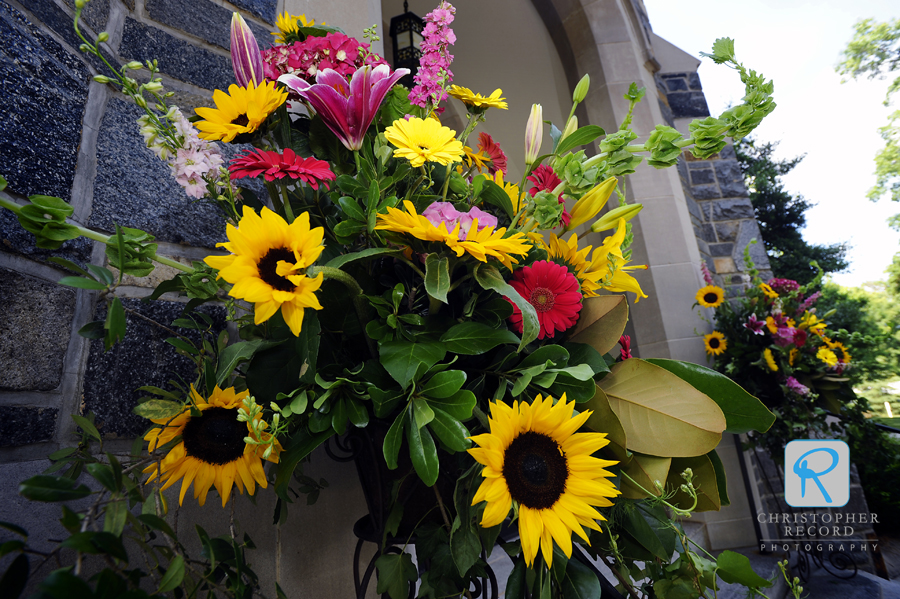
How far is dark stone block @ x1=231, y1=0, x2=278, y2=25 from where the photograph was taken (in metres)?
0.84

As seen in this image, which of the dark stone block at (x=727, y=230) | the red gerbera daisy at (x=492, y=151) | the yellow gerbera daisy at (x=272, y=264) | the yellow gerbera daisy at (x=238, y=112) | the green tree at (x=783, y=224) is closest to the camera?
the yellow gerbera daisy at (x=272, y=264)

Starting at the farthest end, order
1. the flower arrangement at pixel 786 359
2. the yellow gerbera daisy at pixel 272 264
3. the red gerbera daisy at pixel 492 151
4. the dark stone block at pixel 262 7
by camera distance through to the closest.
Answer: the flower arrangement at pixel 786 359, the dark stone block at pixel 262 7, the red gerbera daisy at pixel 492 151, the yellow gerbera daisy at pixel 272 264

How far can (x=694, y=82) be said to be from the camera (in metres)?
3.22

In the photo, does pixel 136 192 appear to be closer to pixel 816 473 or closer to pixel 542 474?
pixel 542 474

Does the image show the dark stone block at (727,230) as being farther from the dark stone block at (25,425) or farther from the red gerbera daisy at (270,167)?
the dark stone block at (25,425)

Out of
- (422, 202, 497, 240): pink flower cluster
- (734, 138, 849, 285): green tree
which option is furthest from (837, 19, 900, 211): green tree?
(422, 202, 497, 240): pink flower cluster

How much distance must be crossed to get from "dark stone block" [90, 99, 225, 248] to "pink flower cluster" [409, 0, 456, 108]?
0.39 m

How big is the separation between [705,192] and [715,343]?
1.19m

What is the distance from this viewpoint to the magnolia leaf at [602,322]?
538 millimetres

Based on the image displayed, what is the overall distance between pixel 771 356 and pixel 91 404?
258cm

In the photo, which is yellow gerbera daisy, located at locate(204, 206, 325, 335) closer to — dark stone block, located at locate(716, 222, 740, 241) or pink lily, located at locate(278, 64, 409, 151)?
pink lily, located at locate(278, 64, 409, 151)

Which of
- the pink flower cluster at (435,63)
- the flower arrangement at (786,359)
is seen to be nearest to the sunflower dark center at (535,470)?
the pink flower cluster at (435,63)

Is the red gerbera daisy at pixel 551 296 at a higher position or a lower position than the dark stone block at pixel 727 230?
lower

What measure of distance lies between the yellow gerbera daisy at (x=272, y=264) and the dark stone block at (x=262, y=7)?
0.68 metres
